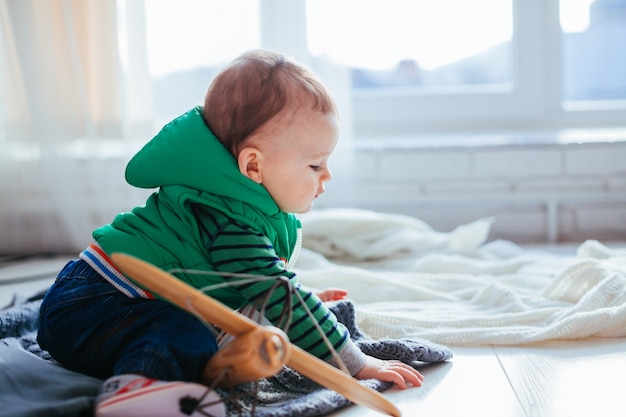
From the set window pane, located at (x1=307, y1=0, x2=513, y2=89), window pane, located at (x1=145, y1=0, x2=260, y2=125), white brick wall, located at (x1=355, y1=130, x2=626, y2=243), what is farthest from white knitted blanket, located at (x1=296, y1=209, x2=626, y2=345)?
window pane, located at (x1=307, y1=0, x2=513, y2=89)

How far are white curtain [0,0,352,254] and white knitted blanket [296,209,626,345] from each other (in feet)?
0.94

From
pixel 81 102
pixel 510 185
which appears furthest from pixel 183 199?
pixel 510 185

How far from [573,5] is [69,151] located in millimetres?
1559

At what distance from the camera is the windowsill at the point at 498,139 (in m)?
2.34

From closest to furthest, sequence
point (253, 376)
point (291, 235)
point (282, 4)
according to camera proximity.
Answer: point (253, 376), point (291, 235), point (282, 4)

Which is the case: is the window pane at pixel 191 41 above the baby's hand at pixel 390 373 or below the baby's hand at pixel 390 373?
above

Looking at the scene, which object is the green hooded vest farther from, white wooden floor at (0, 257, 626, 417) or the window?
the window

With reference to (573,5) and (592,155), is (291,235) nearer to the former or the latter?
(592,155)

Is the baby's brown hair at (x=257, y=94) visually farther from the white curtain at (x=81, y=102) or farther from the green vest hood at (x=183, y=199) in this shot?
the white curtain at (x=81, y=102)

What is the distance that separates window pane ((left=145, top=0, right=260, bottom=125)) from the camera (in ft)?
7.42

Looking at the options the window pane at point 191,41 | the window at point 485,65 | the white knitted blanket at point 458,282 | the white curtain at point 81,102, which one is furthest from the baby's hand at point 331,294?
the window at point 485,65

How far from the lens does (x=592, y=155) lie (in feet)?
7.61

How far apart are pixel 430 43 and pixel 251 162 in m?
1.65

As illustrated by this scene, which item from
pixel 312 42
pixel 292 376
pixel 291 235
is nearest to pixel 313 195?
pixel 291 235
